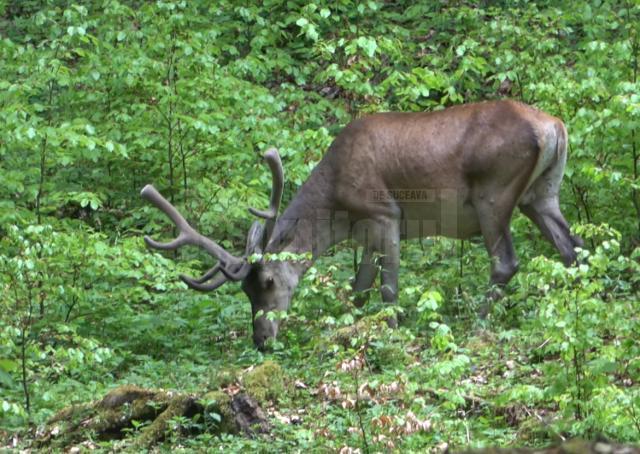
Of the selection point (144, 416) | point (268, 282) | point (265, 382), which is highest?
point (268, 282)

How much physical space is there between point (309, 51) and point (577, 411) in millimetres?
10471

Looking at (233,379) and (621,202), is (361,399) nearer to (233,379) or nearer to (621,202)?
(233,379)

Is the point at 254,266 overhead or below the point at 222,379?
overhead

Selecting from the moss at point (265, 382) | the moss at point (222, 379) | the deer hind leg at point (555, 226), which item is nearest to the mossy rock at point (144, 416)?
the moss at point (222, 379)

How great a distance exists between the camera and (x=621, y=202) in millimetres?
12141

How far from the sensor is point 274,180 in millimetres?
11688

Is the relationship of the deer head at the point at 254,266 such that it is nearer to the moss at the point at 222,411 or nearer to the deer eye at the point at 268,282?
the deer eye at the point at 268,282

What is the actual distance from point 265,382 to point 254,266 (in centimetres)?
275

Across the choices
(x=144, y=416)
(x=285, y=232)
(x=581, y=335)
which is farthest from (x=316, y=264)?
(x=581, y=335)

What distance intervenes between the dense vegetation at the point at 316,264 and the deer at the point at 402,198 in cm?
33

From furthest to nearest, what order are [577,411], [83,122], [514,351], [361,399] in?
[83,122], [514,351], [361,399], [577,411]

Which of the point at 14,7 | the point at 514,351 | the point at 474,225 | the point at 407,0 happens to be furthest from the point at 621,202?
the point at 14,7

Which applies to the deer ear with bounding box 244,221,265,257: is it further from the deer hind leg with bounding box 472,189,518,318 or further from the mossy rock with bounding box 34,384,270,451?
the mossy rock with bounding box 34,384,270,451

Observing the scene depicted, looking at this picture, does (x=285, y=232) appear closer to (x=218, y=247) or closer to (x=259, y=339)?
(x=218, y=247)
